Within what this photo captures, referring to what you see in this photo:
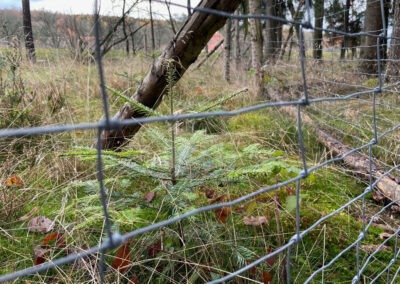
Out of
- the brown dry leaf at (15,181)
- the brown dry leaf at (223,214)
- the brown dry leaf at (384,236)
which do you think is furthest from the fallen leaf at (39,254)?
the brown dry leaf at (384,236)

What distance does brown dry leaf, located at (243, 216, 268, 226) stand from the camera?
1.35 meters

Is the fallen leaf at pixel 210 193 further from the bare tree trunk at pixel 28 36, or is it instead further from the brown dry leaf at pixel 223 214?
the bare tree trunk at pixel 28 36

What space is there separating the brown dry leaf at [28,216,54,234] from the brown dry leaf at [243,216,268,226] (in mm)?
746

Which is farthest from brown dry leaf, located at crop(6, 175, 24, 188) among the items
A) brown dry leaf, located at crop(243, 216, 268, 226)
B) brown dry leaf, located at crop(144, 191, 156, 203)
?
brown dry leaf, located at crop(243, 216, 268, 226)

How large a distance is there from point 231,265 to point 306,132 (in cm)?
193

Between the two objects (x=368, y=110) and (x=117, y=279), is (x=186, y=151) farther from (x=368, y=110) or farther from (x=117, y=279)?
(x=368, y=110)

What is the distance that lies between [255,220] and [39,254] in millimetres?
797

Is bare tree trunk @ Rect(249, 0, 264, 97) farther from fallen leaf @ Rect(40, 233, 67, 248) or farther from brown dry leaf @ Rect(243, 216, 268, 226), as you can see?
fallen leaf @ Rect(40, 233, 67, 248)

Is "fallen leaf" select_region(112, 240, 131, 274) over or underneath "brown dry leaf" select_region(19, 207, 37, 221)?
underneath

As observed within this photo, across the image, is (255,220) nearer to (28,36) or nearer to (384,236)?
(384,236)

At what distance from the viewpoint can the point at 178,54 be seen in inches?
78.2

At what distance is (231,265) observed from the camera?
3.77 feet

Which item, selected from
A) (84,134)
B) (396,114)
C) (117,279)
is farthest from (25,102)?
(396,114)

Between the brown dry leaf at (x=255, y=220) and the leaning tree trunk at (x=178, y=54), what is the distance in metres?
0.84
